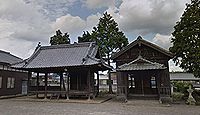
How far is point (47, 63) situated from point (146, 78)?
9468mm

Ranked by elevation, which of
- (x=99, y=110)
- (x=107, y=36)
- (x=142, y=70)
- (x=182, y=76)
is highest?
(x=107, y=36)

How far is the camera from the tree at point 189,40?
49.1 feet

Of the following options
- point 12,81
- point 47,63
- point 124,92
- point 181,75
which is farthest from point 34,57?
point 181,75

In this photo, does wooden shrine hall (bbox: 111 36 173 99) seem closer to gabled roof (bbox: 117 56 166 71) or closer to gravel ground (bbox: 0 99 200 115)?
gabled roof (bbox: 117 56 166 71)

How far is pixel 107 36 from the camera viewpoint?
83.8ft

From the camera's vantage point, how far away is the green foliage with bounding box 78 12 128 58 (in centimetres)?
2509

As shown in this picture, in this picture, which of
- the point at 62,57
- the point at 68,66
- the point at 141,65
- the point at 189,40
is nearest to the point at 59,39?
the point at 62,57

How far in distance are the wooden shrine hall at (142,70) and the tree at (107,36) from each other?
24.1ft

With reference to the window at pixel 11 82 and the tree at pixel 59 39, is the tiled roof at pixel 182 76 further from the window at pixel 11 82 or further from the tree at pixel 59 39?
the window at pixel 11 82

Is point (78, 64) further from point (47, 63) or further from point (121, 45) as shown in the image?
point (121, 45)

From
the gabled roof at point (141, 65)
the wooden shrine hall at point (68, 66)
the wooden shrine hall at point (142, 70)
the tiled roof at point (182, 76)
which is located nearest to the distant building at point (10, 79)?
the wooden shrine hall at point (68, 66)

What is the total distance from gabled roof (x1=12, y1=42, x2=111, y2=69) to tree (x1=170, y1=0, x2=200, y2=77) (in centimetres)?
667

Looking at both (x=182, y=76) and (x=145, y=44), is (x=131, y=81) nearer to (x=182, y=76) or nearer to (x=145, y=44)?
(x=145, y=44)

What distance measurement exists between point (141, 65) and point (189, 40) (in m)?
4.43
